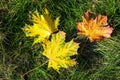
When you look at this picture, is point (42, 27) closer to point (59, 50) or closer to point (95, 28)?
point (59, 50)

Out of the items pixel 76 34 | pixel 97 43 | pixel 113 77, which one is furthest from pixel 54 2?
pixel 113 77

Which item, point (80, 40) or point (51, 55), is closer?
point (51, 55)

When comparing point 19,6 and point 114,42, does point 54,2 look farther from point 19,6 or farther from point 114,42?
point 114,42

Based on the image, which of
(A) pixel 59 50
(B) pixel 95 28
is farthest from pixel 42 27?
(B) pixel 95 28

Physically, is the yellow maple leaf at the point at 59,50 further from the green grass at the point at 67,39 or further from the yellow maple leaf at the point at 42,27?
the green grass at the point at 67,39

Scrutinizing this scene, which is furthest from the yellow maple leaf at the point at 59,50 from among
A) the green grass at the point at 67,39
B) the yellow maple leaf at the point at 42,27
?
the green grass at the point at 67,39

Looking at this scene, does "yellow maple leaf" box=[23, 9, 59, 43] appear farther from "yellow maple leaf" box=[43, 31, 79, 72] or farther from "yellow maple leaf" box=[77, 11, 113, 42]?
"yellow maple leaf" box=[77, 11, 113, 42]
